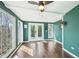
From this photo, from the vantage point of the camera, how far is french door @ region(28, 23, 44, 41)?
9.68 metres

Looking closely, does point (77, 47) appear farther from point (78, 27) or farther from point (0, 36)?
point (0, 36)

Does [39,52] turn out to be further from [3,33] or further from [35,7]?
[35,7]

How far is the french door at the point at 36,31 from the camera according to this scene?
968 centimetres

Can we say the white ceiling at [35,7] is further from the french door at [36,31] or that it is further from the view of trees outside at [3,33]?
the french door at [36,31]

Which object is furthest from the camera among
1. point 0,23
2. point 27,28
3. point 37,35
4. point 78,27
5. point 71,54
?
point 37,35

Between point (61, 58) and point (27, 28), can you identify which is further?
point (27, 28)

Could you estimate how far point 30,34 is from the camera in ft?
31.5

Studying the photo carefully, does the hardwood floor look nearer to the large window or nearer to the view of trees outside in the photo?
the large window

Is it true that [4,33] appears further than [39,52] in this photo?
No

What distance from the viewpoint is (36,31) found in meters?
10.0

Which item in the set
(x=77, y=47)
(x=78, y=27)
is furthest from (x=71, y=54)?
(x=78, y=27)

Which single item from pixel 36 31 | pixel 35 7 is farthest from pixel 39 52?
pixel 36 31

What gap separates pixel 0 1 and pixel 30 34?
6772mm

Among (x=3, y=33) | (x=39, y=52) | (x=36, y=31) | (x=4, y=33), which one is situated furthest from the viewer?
(x=36, y=31)
